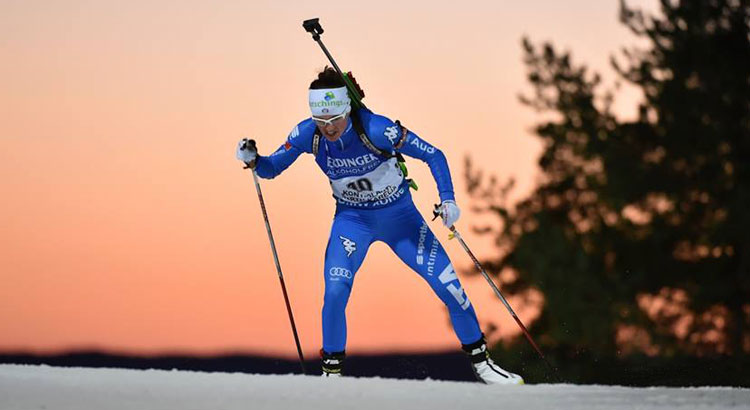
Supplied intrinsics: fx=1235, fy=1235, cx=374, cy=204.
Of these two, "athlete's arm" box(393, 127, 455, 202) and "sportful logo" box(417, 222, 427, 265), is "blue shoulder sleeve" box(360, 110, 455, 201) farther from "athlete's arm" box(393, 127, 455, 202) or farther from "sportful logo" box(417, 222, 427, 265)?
"sportful logo" box(417, 222, 427, 265)

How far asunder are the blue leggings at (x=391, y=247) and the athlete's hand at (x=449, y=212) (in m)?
0.29

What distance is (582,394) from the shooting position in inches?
311

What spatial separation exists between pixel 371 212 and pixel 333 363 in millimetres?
1153

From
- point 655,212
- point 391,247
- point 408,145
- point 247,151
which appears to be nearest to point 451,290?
point 391,247

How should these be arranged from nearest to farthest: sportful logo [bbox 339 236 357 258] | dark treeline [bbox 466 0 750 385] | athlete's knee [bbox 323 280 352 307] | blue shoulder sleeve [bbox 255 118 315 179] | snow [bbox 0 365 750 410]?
snow [bbox 0 365 750 410] < athlete's knee [bbox 323 280 352 307] < sportful logo [bbox 339 236 357 258] < blue shoulder sleeve [bbox 255 118 315 179] < dark treeline [bbox 466 0 750 385]

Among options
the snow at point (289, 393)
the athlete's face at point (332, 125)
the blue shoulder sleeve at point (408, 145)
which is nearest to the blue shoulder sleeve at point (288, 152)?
the athlete's face at point (332, 125)

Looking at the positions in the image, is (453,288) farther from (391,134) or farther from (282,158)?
(282,158)

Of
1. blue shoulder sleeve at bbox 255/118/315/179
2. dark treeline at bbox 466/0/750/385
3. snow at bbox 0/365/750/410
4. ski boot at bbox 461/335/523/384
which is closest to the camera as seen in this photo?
snow at bbox 0/365/750/410

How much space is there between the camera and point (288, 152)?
368 inches

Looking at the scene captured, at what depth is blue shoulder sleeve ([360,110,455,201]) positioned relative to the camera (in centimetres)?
898

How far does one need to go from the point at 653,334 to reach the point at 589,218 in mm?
3455

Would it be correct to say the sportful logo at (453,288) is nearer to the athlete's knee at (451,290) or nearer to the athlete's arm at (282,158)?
the athlete's knee at (451,290)

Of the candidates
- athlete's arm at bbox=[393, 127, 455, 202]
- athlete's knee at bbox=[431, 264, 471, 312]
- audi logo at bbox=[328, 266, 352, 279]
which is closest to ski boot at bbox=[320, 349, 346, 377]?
audi logo at bbox=[328, 266, 352, 279]

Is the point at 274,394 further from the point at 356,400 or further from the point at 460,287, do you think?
the point at 460,287
